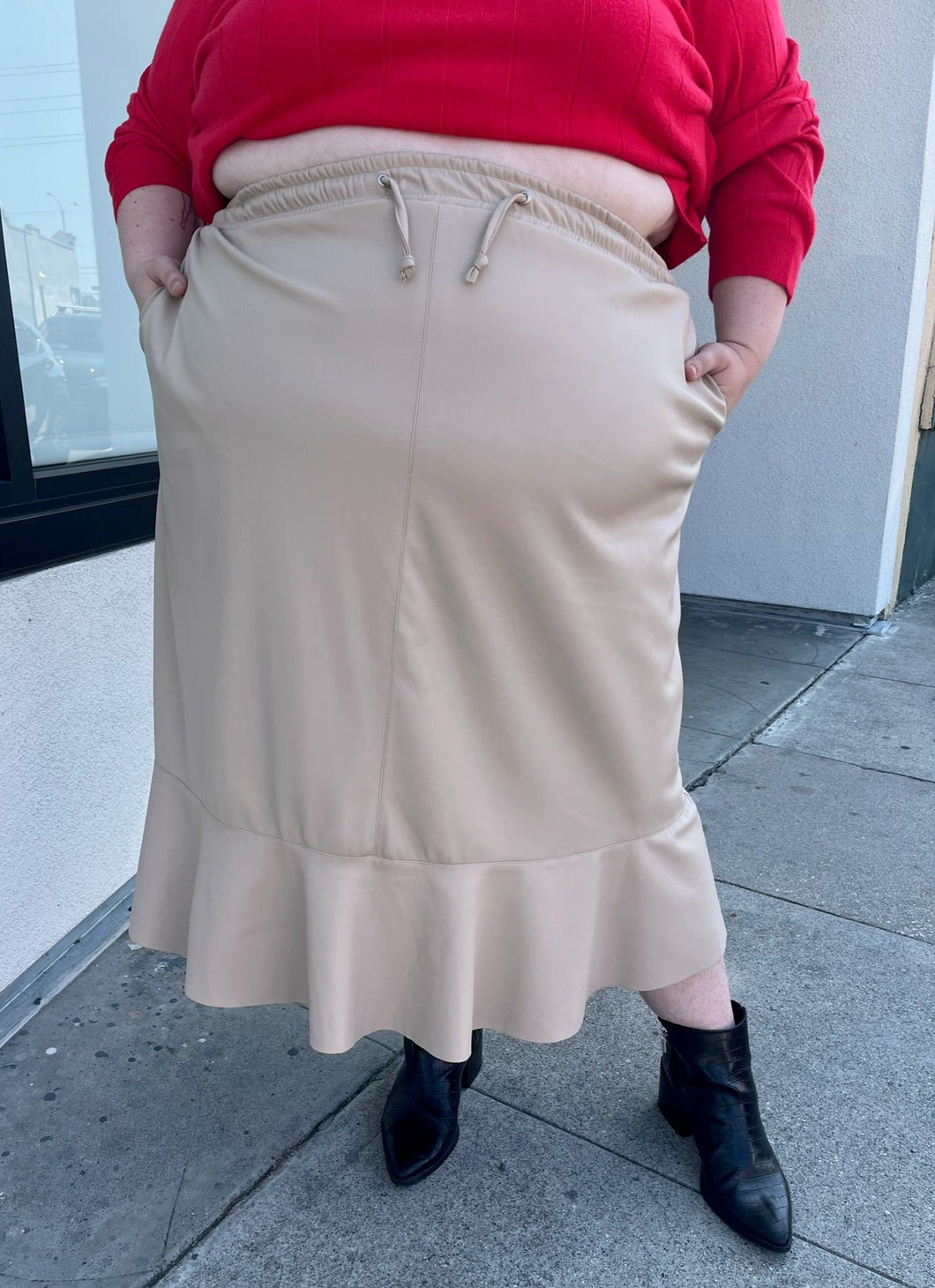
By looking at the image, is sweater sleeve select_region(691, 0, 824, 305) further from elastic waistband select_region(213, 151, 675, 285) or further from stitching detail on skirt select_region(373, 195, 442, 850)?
stitching detail on skirt select_region(373, 195, 442, 850)

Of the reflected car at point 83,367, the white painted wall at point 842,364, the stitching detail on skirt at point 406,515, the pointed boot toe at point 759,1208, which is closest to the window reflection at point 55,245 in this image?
the reflected car at point 83,367

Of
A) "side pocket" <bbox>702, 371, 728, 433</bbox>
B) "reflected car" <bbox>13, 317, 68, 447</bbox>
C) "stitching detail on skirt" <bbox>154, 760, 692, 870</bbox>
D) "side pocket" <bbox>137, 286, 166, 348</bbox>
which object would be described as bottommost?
"stitching detail on skirt" <bbox>154, 760, 692, 870</bbox>

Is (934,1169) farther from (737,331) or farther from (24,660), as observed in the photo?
(24,660)

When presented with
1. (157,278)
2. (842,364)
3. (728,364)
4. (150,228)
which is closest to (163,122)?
(150,228)

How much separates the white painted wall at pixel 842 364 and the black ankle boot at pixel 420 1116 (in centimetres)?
401

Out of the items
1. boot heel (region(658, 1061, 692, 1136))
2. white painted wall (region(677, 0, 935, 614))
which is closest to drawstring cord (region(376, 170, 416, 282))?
boot heel (region(658, 1061, 692, 1136))

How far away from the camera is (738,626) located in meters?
5.05

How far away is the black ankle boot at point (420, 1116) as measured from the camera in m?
1.63

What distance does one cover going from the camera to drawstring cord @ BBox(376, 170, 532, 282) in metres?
1.11

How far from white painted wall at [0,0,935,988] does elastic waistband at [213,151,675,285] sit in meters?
1.29

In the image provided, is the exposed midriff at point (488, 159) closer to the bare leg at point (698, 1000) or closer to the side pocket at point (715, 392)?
the side pocket at point (715, 392)

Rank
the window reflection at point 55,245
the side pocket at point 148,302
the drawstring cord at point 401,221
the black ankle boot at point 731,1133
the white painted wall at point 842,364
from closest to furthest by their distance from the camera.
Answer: the drawstring cord at point 401,221 < the side pocket at point 148,302 < the black ankle boot at point 731,1133 < the window reflection at point 55,245 < the white painted wall at point 842,364

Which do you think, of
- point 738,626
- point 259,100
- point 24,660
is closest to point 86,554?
point 24,660

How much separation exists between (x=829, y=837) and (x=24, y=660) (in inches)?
85.6
